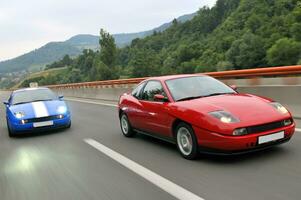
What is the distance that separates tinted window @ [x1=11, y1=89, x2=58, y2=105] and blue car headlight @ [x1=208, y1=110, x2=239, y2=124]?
708 cm

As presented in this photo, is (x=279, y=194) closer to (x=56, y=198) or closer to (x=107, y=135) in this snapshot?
(x=56, y=198)

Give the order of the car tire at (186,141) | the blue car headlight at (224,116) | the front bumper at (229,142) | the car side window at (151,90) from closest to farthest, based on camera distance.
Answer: the front bumper at (229,142) → the blue car headlight at (224,116) → the car tire at (186,141) → the car side window at (151,90)

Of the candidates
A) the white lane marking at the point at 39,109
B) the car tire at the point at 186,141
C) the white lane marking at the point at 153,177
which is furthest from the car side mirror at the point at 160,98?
the white lane marking at the point at 39,109

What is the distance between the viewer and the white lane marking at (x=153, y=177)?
4.90 metres

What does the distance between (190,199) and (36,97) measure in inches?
333

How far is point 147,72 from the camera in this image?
371 feet

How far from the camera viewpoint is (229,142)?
5.97m

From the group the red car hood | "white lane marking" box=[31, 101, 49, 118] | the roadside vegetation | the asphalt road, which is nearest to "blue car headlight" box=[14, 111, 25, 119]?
"white lane marking" box=[31, 101, 49, 118]

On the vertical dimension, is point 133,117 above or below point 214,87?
below

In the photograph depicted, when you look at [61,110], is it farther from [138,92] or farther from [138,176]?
[138,176]

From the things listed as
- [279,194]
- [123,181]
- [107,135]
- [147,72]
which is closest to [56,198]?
[123,181]

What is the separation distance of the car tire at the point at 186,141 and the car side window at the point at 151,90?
98 centimetres

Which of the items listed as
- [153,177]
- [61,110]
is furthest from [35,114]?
[153,177]

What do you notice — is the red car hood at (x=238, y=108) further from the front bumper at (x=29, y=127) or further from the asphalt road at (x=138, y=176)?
the front bumper at (x=29, y=127)
